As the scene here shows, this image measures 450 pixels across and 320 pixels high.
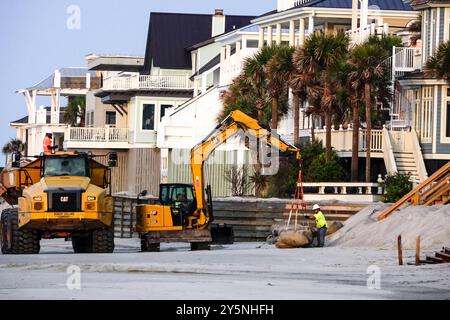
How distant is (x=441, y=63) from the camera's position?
4981cm

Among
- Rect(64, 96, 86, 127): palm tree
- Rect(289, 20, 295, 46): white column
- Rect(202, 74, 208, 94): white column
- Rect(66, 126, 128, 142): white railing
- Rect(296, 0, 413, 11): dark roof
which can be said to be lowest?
Rect(66, 126, 128, 142): white railing

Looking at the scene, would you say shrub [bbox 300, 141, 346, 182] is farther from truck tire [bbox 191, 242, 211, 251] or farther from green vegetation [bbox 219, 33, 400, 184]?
truck tire [bbox 191, 242, 211, 251]

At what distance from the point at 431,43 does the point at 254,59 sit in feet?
29.0

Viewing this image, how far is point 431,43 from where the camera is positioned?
2135 inches

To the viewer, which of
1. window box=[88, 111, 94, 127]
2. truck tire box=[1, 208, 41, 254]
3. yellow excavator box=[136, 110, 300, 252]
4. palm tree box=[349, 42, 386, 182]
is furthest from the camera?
window box=[88, 111, 94, 127]

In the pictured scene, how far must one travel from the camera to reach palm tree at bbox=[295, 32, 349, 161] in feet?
179

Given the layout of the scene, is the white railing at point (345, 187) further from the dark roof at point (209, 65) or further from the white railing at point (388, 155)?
the dark roof at point (209, 65)

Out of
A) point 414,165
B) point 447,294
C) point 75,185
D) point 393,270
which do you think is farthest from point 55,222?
point 414,165

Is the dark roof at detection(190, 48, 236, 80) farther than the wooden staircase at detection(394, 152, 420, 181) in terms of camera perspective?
Yes

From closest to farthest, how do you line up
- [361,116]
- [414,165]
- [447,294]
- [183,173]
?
[447,294], [414,165], [361,116], [183,173]

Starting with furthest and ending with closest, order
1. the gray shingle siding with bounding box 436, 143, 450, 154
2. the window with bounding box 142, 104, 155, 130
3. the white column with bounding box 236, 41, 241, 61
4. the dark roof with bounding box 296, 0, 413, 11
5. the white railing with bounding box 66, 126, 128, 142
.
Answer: the window with bounding box 142, 104, 155, 130, the white railing with bounding box 66, 126, 128, 142, the white column with bounding box 236, 41, 241, 61, the dark roof with bounding box 296, 0, 413, 11, the gray shingle siding with bounding box 436, 143, 450, 154

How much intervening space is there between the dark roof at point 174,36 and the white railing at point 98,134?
252 inches

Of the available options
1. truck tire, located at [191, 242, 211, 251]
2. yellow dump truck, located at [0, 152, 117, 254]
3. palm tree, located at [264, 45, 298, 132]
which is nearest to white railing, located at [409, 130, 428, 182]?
palm tree, located at [264, 45, 298, 132]

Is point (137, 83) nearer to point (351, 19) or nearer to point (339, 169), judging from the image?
point (351, 19)
